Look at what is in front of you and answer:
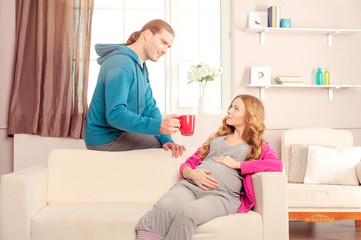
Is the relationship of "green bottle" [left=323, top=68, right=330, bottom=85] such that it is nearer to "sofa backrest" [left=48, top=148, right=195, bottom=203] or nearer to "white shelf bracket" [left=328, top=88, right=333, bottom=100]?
"white shelf bracket" [left=328, top=88, right=333, bottom=100]

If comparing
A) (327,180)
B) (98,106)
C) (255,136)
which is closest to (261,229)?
(255,136)

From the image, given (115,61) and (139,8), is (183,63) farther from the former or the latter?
(115,61)

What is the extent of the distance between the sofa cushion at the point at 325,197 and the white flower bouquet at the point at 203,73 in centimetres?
135

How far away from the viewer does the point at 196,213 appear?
6.03 ft

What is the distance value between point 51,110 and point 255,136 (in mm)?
2178

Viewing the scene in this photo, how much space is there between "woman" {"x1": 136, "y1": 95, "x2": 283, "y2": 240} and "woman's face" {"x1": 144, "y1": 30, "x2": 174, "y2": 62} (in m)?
0.53

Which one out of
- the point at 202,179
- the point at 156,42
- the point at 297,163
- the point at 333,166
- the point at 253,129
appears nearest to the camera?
the point at 202,179

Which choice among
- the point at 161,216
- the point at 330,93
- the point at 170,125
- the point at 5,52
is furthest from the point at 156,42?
the point at 330,93

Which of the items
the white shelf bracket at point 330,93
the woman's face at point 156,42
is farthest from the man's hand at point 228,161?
the white shelf bracket at point 330,93

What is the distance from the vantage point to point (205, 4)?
4.20 m

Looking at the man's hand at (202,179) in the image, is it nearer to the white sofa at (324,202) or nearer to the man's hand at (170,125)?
the man's hand at (170,125)

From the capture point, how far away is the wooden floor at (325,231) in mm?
2979

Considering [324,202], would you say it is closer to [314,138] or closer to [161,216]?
[314,138]

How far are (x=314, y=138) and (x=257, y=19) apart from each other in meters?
1.25
